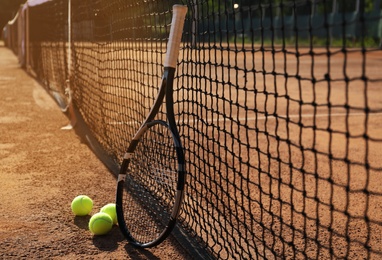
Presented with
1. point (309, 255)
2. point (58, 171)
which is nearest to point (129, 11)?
point (58, 171)

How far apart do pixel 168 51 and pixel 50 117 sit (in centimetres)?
439

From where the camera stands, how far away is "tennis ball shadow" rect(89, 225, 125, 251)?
115 inches

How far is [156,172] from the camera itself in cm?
321

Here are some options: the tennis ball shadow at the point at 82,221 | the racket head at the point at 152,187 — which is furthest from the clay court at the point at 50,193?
the racket head at the point at 152,187

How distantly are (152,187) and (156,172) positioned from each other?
1.36 ft

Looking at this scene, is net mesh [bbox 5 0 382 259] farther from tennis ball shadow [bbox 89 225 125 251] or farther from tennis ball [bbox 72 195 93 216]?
tennis ball [bbox 72 195 93 216]

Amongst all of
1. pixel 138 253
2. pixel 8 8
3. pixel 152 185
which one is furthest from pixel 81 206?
pixel 8 8

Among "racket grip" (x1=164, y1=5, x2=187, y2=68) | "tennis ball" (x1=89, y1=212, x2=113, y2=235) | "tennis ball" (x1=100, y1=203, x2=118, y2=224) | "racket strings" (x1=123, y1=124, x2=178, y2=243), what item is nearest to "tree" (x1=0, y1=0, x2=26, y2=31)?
"racket strings" (x1=123, y1=124, x2=178, y2=243)

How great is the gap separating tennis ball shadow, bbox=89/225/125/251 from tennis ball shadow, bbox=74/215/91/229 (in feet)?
0.57

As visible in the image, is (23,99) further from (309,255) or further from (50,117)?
(309,255)

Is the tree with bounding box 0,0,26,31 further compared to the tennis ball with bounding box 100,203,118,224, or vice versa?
the tree with bounding box 0,0,26,31

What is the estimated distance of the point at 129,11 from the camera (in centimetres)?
461

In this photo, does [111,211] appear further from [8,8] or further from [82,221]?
[8,8]

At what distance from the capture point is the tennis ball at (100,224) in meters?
3.04
